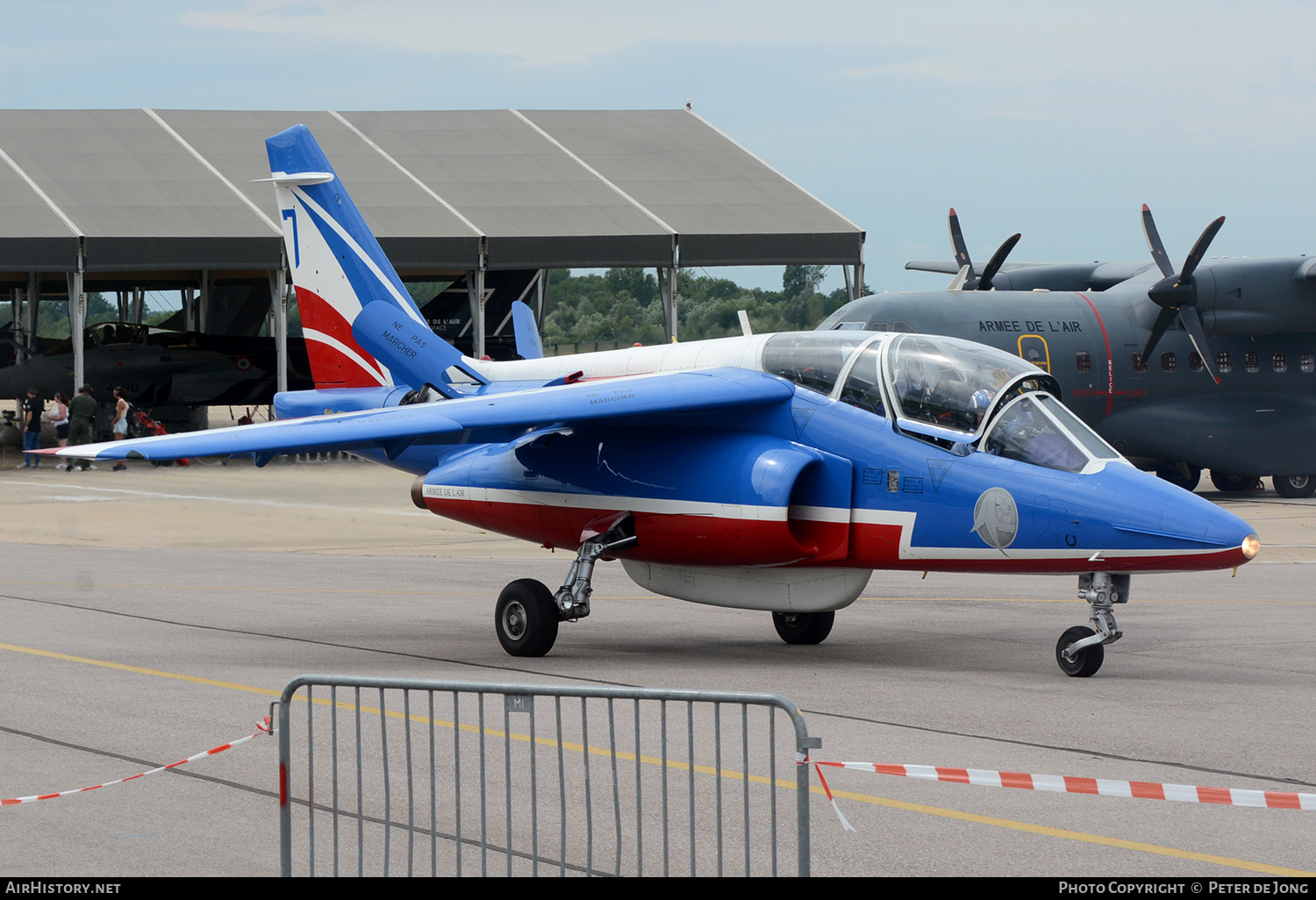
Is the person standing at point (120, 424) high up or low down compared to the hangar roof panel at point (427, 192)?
down

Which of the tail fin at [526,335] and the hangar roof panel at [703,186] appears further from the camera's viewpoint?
the hangar roof panel at [703,186]

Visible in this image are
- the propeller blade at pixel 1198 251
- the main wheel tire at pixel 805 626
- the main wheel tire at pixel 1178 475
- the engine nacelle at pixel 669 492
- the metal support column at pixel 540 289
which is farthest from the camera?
the metal support column at pixel 540 289

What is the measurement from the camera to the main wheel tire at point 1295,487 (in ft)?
98.9

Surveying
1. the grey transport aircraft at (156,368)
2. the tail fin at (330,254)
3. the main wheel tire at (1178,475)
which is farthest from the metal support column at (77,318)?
the main wheel tire at (1178,475)

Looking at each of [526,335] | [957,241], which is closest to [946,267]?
[957,241]

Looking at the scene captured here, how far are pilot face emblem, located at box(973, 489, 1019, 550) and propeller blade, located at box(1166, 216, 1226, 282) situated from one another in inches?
691

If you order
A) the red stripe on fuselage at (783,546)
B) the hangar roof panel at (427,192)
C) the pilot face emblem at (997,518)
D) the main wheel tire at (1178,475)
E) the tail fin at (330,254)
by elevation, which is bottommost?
the main wheel tire at (1178,475)

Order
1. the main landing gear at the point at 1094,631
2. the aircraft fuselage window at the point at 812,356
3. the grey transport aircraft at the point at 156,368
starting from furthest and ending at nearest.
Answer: the grey transport aircraft at the point at 156,368, the aircraft fuselage window at the point at 812,356, the main landing gear at the point at 1094,631

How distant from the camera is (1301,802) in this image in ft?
18.8

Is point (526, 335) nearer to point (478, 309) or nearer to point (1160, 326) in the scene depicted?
point (1160, 326)

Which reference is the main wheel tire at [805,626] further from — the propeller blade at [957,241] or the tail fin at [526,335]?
the propeller blade at [957,241]

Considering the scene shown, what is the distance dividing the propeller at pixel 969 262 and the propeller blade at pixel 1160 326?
3.02 m

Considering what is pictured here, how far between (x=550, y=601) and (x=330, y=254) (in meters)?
6.14

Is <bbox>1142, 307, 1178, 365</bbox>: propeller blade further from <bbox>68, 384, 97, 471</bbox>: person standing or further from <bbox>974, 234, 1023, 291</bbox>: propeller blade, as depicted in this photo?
<bbox>68, 384, 97, 471</bbox>: person standing
